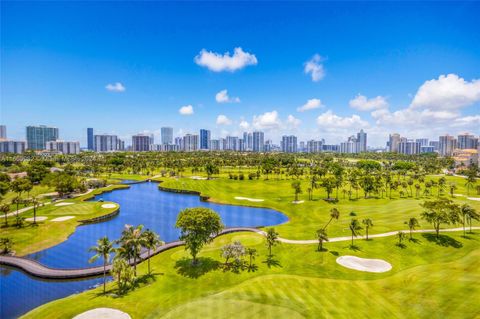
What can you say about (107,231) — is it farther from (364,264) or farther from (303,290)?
(364,264)

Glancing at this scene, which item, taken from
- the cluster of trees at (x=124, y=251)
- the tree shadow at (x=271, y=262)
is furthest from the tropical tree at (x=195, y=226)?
the tree shadow at (x=271, y=262)

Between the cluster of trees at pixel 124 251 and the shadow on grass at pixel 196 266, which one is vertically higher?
the cluster of trees at pixel 124 251

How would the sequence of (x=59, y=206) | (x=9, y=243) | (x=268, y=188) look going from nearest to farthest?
(x=9, y=243), (x=59, y=206), (x=268, y=188)

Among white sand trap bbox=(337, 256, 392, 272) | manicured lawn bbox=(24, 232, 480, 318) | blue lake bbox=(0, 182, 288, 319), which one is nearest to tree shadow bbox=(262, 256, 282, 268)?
manicured lawn bbox=(24, 232, 480, 318)

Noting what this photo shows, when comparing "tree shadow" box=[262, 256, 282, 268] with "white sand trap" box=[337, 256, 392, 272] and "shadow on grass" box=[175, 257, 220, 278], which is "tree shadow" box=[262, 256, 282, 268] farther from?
"white sand trap" box=[337, 256, 392, 272]

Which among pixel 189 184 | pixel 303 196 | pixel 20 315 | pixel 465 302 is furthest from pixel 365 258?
pixel 189 184

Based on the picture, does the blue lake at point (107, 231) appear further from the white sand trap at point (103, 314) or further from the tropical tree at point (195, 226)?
the tropical tree at point (195, 226)

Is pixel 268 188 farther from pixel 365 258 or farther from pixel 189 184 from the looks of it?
pixel 365 258
